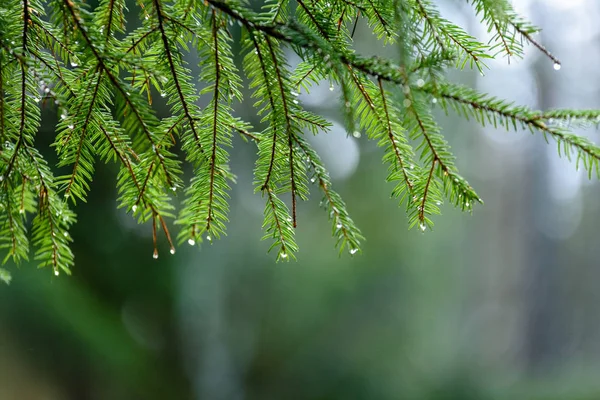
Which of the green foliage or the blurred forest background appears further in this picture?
the blurred forest background

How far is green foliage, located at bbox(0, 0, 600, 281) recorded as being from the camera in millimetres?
443

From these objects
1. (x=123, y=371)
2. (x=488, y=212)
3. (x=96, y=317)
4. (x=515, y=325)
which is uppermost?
(x=488, y=212)

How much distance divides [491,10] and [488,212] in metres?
4.85

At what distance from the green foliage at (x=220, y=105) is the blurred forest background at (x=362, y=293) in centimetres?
231

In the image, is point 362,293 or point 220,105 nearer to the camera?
point 220,105

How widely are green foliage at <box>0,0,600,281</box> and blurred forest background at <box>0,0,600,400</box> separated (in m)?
2.31

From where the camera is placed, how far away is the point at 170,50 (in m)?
0.52

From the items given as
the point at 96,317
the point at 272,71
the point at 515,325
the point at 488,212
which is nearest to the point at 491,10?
the point at 272,71

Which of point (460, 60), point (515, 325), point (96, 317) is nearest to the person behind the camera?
point (460, 60)

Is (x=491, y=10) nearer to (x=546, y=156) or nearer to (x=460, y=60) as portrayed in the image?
(x=460, y=60)

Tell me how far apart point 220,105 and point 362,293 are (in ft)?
11.7

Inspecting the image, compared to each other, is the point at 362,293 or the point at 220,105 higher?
the point at 362,293

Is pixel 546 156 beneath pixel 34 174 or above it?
above

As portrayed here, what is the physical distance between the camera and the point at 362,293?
12.9 ft
